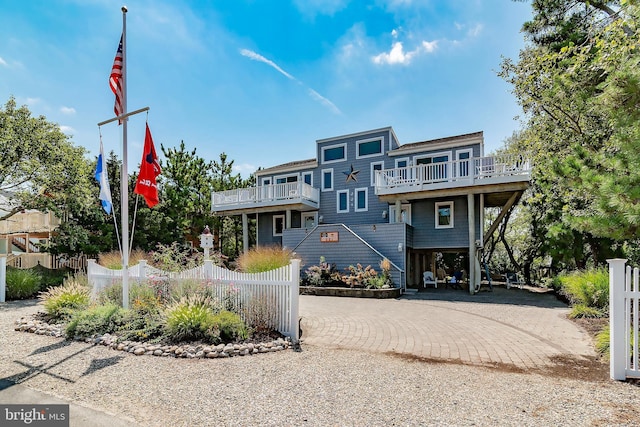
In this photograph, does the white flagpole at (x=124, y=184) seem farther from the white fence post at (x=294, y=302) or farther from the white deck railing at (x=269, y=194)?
the white deck railing at (x=269, y=194)

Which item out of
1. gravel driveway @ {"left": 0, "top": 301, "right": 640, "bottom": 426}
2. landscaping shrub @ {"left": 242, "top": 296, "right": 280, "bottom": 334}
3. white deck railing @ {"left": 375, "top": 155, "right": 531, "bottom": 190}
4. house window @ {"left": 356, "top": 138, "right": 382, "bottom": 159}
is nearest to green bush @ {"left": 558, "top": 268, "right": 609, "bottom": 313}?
gravel driveway @ {"left": 0, "top": 301, "right": 640, "bottom": 426}

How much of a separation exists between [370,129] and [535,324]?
14072 millimetres

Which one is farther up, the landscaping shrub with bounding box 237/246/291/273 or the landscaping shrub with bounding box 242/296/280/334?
the landscaping shrub with bounding box 237/246/291/273

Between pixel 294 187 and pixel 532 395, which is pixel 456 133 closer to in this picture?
pixel 294 187

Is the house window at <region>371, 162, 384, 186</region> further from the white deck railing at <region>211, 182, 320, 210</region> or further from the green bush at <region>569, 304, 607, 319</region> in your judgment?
the green bush at <region>569, 304, 607, 319</region>

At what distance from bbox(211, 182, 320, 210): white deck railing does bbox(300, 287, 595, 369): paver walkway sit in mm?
9114

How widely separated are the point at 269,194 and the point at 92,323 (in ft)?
44.0

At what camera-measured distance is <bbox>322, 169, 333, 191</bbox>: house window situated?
66.4ft

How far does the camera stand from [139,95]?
27.6 feet

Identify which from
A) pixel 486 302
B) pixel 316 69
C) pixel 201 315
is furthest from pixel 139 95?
pixel 486 302

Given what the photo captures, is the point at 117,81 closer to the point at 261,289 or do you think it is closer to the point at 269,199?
the point at 261,289

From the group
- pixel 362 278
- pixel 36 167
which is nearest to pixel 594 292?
pixel 362 278

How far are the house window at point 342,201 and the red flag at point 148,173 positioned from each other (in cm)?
1334

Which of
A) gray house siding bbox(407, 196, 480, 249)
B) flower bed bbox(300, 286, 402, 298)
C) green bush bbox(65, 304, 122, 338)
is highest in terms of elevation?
gray house siding bbox(407, 196, 480, 249)
